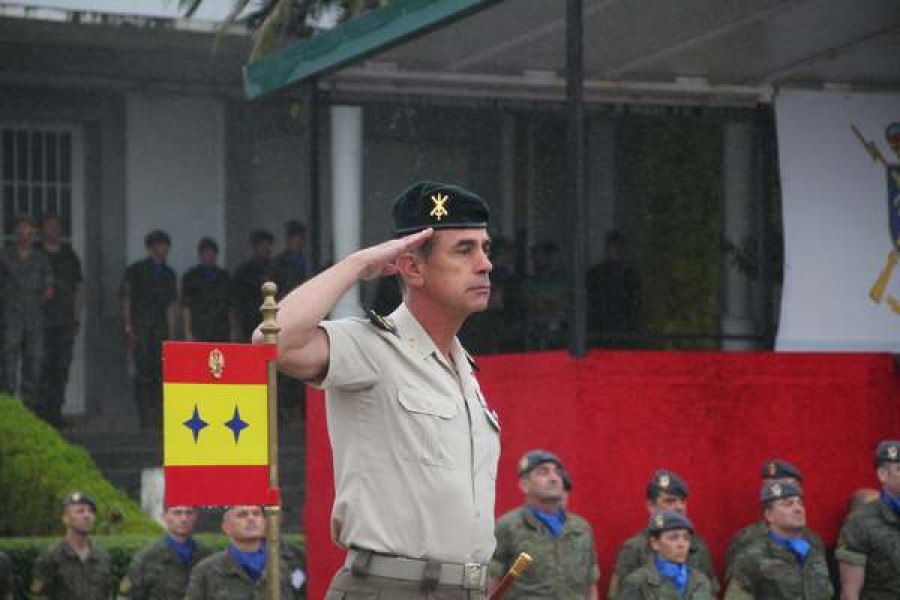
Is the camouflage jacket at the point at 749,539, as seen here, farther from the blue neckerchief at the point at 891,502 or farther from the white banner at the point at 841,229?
the white banner at the point at 841,229

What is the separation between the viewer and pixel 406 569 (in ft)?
16.4

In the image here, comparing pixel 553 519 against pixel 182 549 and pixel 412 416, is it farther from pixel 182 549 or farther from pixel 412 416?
pixel 412 416

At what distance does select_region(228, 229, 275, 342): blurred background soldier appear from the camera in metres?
18.8

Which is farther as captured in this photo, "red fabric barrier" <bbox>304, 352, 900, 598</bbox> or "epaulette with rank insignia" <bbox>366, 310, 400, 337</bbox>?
"red fabric barrier" <bbox>304, 352, 900, 598</bbox>

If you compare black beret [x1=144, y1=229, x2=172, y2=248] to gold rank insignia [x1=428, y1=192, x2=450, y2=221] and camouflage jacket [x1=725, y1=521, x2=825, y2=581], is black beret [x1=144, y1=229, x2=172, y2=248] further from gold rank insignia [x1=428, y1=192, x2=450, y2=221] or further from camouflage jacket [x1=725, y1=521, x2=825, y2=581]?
gold rank insignia [x1=428, y1=192, x2=450, y2=221]

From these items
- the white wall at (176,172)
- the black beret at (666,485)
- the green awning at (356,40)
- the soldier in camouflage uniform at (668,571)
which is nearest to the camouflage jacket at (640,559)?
the soldier in camouflage uniform at (668,571)

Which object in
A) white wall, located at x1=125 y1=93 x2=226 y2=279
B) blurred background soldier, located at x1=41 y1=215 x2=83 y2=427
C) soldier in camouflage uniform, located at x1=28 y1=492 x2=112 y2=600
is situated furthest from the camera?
white wall, located at x1=125 y1=93 x2=226 y2=279

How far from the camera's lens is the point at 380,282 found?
1558 centimetres

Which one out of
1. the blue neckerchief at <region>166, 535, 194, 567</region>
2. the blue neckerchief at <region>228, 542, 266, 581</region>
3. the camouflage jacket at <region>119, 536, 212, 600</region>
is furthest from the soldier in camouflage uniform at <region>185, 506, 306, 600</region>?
the blue neckerchief at <region>166, 535, 194, 567</region>

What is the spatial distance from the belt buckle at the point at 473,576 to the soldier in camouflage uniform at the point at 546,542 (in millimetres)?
5101

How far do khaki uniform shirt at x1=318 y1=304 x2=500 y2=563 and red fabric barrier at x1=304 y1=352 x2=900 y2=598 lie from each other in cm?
521

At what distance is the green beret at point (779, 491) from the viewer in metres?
10.2

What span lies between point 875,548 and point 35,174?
12.5 meters

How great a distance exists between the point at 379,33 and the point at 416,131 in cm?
763
